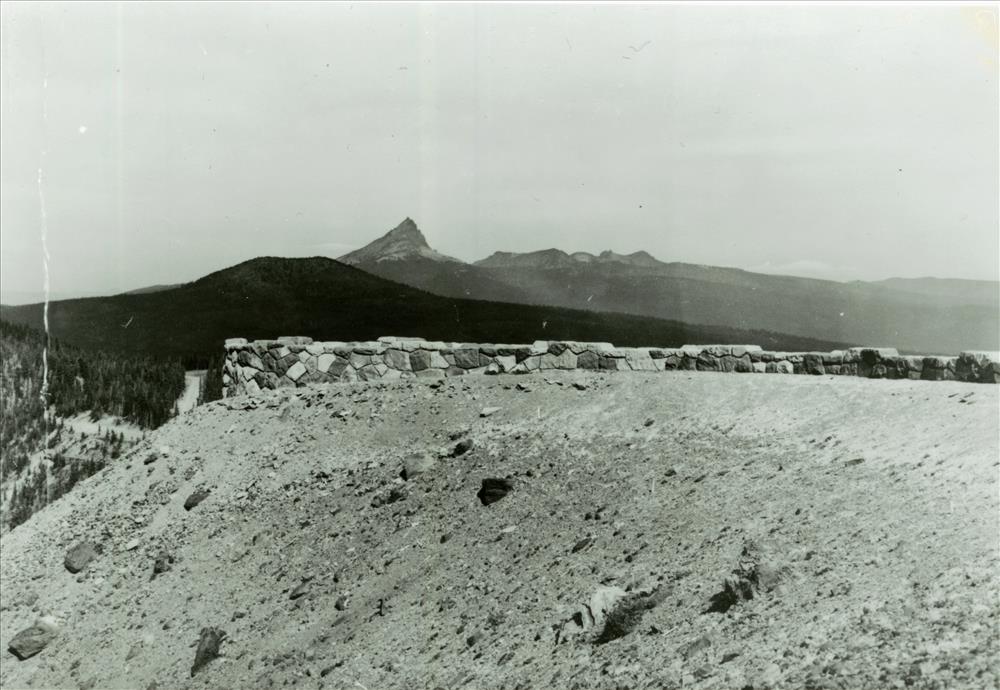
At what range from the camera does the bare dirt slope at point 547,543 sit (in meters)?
4.55

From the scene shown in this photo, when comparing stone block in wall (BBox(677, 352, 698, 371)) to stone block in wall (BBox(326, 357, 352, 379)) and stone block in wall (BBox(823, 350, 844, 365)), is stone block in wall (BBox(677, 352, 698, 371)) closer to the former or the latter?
stone block in wall (BBox(823, 350, 844, 365))

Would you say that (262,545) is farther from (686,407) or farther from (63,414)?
(63,414)

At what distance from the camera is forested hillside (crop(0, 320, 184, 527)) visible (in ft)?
57.6

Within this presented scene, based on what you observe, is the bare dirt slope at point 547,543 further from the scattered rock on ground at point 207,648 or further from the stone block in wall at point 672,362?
the stone block in wall at point 672,362

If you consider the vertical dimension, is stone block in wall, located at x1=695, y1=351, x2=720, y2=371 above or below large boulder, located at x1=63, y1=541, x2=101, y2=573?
above

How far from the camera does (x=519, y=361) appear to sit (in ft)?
37.0

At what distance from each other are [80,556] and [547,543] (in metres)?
6.32

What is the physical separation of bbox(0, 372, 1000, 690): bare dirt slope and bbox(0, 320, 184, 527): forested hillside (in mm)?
6581

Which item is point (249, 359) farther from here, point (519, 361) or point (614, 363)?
point (614, 363)

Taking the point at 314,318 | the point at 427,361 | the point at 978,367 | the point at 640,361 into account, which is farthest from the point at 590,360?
the point at 314,318

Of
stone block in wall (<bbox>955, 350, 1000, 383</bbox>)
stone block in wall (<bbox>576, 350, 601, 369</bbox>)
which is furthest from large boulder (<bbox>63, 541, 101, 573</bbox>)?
stone block in wall (<bbox>955, 350, 1000, 383</bbox>)

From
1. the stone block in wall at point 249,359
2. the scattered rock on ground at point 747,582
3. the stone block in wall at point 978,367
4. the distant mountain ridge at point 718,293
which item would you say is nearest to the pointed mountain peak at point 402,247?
the distant mountain ridge at point 718,293

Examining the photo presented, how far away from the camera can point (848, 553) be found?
5039 mm

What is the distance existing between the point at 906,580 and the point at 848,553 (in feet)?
1.74
